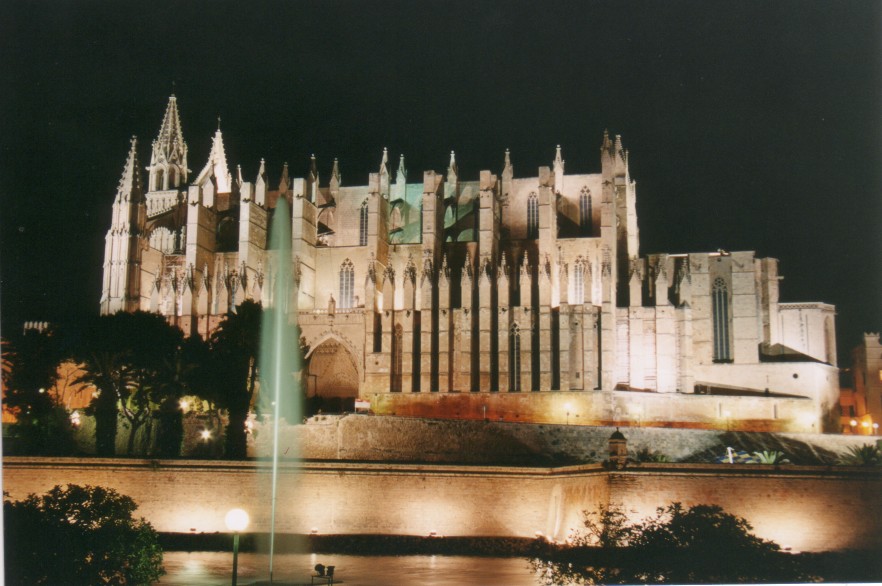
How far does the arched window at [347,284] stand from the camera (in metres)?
57.6

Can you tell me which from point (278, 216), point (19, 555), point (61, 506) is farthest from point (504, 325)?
point (19, 555)

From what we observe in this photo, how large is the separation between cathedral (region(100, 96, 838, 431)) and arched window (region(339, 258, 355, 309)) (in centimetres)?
7

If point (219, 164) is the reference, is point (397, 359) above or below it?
below

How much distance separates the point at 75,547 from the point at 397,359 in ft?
94.1

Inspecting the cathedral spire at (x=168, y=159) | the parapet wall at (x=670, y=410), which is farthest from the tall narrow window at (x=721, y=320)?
the cathedral spire at (x=168, y=159)

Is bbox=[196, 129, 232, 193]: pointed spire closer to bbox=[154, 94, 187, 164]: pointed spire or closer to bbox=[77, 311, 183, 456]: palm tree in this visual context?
bbox=[154, 94, 187, 164]: pointed spire

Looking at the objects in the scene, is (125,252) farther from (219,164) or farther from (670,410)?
(670,410)

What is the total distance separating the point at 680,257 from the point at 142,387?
27080 mm

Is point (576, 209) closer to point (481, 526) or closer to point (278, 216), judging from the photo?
point (278, 216)

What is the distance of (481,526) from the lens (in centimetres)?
3656

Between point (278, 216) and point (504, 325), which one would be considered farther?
point (278, 216)

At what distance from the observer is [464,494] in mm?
37062

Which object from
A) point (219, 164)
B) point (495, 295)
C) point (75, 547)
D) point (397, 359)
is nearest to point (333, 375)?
point (397, 359)

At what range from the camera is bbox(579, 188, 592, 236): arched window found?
5831 centimetres
